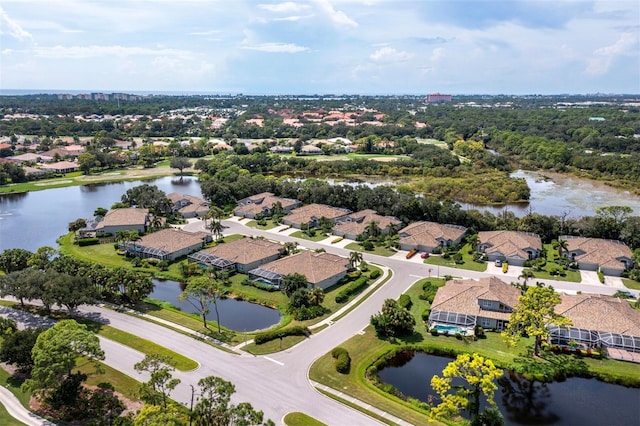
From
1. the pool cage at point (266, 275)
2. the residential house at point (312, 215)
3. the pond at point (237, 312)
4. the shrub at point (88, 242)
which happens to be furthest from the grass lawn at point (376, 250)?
the shrub at point (88, 242)

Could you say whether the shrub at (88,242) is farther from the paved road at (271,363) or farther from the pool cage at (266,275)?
the pool cage at (266,275)

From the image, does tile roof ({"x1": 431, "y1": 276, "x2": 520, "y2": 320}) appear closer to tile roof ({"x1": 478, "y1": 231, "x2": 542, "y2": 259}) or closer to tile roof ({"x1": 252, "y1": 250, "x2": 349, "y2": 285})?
tile roof ({"x1": 478, "y1": 231, "x2": 542, "y2": 259})

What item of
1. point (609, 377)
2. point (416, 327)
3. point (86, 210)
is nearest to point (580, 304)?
point (609, 377)

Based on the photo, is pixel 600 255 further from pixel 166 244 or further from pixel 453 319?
pixel 166 244

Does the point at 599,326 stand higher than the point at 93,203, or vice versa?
the point at 599,326

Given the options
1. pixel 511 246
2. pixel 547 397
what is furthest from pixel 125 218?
pixel 547 397

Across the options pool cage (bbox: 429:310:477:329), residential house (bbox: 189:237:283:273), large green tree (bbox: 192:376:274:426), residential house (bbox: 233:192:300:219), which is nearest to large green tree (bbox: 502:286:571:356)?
pool cage (bbox: 429:310:477:329)

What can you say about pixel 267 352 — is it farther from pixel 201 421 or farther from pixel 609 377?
pixel 609 377
